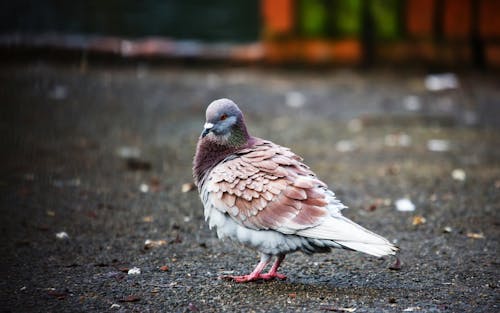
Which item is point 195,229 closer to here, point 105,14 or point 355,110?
point 355,110

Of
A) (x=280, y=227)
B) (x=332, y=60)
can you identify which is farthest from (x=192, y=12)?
(x=280, y=227)

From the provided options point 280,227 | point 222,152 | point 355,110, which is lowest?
point 355,110

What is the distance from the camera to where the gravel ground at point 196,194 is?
3.72m

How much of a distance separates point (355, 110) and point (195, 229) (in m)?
4.82

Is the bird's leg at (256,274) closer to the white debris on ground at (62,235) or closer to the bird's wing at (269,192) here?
the bird's wing at (269,192)

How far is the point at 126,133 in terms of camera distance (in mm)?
7762

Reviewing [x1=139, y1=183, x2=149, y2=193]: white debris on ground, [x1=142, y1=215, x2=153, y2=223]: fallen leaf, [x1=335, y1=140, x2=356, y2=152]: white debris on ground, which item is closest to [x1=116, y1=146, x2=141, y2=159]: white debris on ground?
[x1=139, y1=183, x2=149, y2=193]: white debris on ground

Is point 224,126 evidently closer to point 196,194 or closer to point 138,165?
point 196,194

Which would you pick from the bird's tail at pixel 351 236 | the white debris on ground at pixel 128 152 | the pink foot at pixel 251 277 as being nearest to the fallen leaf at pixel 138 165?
the white debris on ground at pixel 128 152

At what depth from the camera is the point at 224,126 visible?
4.04 meters

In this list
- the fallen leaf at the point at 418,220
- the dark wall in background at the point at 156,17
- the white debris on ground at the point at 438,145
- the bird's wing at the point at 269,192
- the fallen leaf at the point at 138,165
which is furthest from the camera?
the dark wall in background at the point at 156,17

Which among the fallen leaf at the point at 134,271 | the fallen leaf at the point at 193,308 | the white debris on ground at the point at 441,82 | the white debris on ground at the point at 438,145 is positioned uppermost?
the fallen leaf at the point at 193,308

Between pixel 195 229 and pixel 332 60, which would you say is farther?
pixel 332 60

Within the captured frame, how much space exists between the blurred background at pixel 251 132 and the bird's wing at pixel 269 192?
377mm
